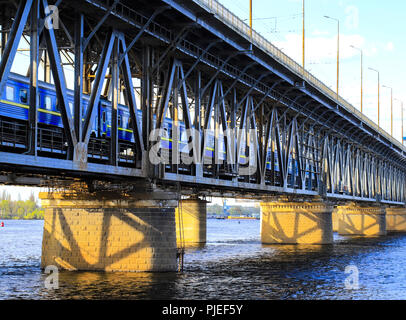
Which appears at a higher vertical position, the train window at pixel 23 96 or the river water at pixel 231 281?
the train window at pixel 23 96

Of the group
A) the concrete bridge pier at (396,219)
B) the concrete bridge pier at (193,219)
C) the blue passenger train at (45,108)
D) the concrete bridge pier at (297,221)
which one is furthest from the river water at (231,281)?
the concrete bridge pier at (396,219)

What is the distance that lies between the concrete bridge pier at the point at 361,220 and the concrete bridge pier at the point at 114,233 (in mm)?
85940

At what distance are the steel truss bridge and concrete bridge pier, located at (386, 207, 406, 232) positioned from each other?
8561 centimetres

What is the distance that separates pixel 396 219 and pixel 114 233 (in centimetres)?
12484

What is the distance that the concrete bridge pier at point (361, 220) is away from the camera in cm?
11975

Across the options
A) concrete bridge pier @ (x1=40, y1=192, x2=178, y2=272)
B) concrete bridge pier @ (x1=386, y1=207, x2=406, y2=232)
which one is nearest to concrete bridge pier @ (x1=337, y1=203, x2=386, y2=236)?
concrete bridge pier @ (x1=386, y1=207, x2=406, y2=232)

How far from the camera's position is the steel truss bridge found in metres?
29.1

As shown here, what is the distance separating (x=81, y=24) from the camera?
32375mm
